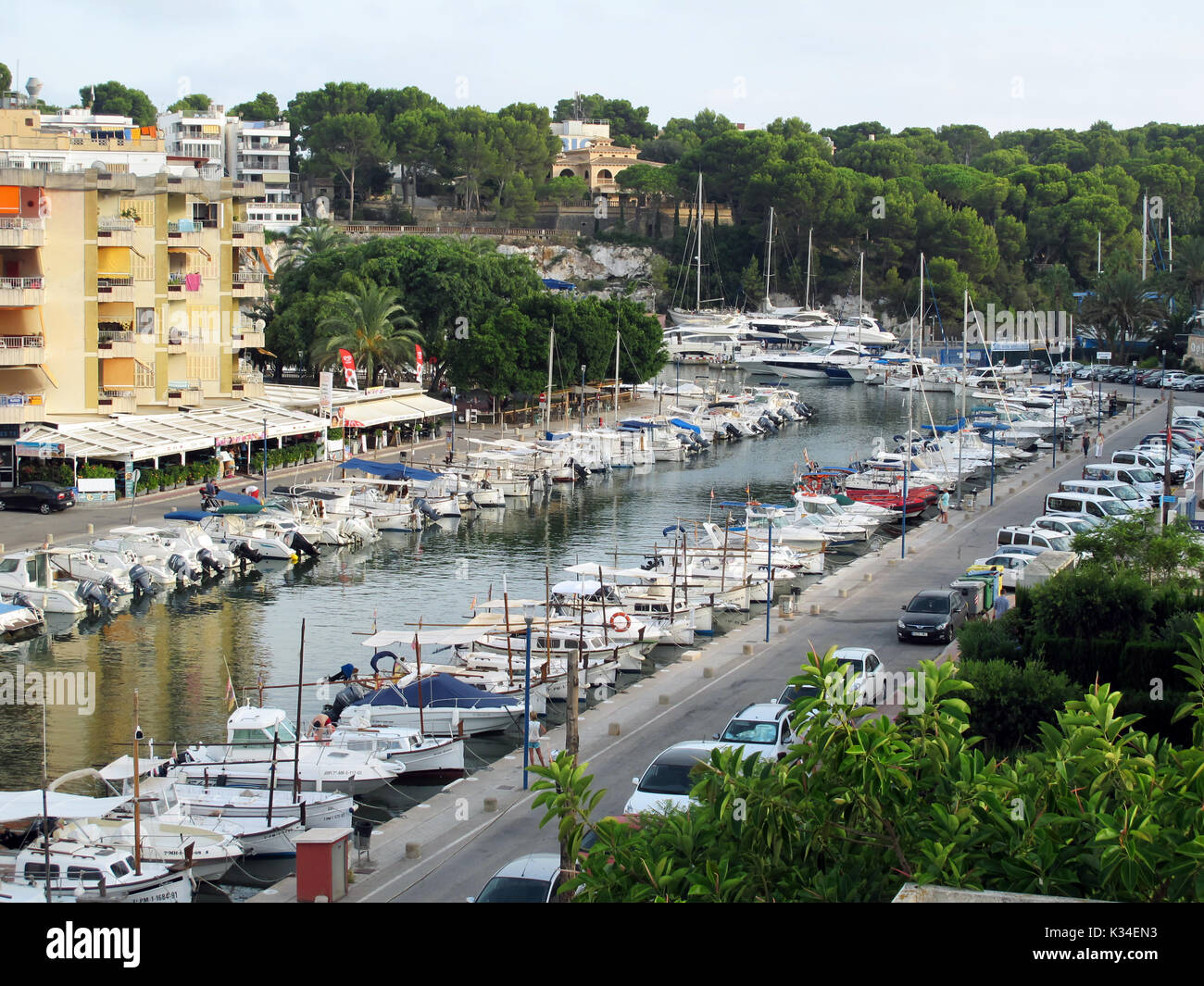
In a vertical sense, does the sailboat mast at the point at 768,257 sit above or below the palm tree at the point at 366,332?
above

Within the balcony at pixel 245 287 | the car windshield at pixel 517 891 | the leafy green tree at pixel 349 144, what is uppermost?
the leafy green tree at pixel 349 144

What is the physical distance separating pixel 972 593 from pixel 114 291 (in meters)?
38.9

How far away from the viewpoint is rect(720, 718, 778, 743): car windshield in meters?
25.4

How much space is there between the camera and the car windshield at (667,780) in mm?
22062

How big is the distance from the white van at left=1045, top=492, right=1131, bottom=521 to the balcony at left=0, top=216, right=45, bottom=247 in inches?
1511

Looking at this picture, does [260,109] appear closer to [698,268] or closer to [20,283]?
[698,268]

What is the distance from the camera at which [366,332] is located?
7869cm

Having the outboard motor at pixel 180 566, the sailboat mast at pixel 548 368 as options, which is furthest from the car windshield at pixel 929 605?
the sailboat mast at pixel 548 368

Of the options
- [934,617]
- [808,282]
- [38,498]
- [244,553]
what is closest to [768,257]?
[808,282]

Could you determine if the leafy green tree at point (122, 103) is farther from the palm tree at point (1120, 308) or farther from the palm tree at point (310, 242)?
the palm tree at point (1120, 308)

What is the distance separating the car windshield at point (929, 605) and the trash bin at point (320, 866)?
20.1m

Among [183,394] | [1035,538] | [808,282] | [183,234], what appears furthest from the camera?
[808,282]

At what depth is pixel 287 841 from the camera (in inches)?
977
